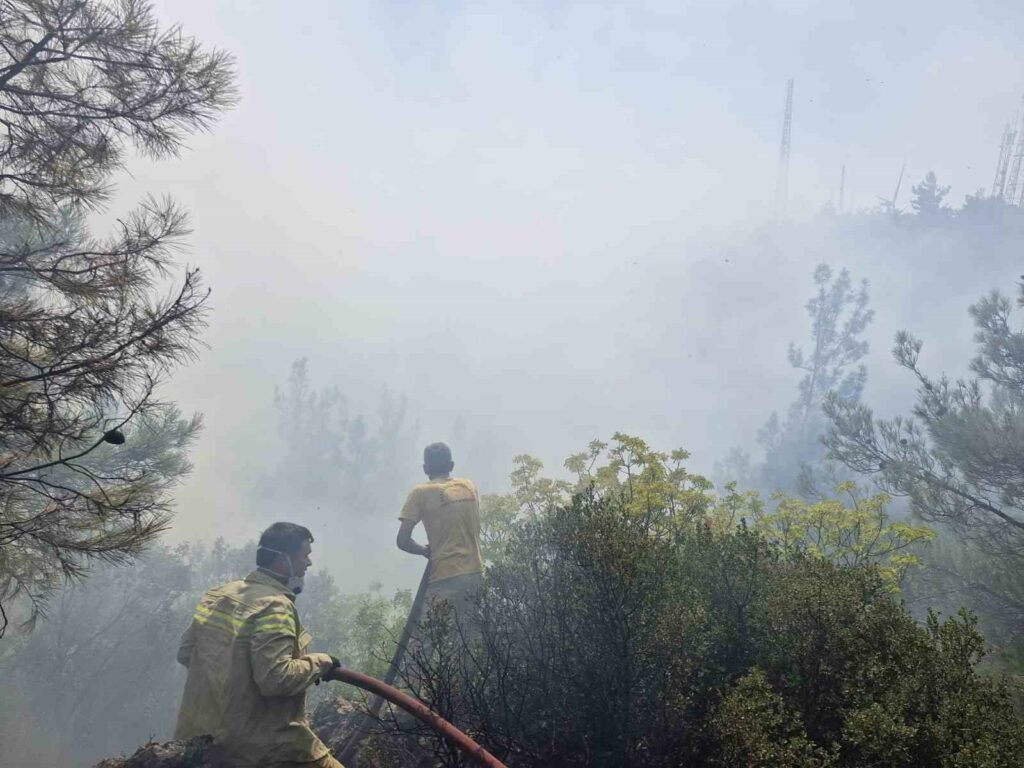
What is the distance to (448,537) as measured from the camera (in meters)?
6.25

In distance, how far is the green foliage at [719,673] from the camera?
2.94 meters

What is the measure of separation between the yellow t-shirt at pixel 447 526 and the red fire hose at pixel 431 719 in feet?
7.92

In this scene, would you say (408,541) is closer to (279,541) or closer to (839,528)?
(279,541)

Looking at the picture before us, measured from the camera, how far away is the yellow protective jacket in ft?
11.4

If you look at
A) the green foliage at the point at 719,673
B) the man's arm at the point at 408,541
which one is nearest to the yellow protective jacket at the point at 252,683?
the green foliage at the point at 719,673

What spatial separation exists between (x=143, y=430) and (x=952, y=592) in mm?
14887

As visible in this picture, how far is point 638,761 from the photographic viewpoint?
11.6 ft

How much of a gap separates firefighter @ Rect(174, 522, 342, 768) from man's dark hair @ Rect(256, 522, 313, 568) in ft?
0.92

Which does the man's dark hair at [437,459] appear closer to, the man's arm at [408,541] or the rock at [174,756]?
the man's arm at [408,541]

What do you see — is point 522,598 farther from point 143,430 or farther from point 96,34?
point 143,430

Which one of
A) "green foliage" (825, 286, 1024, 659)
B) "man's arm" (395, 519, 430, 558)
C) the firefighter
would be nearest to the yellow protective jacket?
the firefighter

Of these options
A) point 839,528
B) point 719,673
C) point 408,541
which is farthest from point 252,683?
point 839,528

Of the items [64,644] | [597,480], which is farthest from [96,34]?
[64,644]

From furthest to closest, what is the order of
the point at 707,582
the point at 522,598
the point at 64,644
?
the point at 64,644 → the point at 522,598 → the point at 707,582
